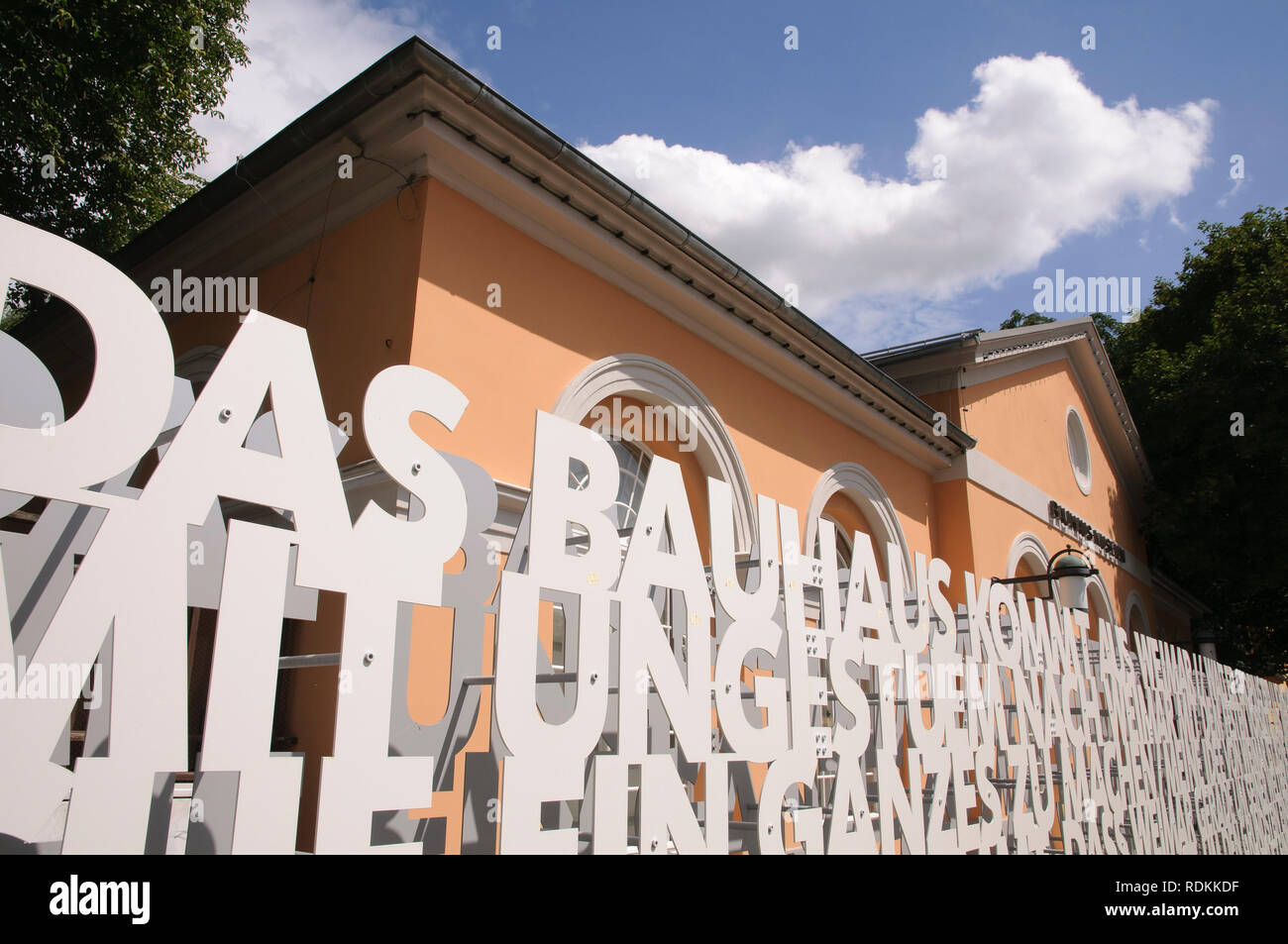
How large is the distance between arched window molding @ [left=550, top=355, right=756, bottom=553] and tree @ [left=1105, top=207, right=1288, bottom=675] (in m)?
12.0

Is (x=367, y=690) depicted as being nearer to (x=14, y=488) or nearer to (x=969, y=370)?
(x=14, y=488)

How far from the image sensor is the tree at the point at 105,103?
8.29 meters

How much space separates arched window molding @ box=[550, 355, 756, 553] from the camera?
588 centimetres

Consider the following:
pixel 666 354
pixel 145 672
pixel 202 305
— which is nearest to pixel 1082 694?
pixel 666 354

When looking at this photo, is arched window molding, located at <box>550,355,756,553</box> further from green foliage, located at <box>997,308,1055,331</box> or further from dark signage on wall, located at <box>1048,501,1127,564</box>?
green foliage, located at <box>997,308,1055,331</box>

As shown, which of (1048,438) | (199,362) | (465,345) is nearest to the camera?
(465,345)

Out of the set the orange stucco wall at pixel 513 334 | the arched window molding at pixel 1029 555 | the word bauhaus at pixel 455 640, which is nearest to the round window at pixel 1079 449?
the arched window molding at pixel 1029 555

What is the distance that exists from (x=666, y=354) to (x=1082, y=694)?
3.82 metres

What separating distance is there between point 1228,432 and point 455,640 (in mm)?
→ 16701

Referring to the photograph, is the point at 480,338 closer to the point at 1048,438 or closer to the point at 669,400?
the point at 669,400

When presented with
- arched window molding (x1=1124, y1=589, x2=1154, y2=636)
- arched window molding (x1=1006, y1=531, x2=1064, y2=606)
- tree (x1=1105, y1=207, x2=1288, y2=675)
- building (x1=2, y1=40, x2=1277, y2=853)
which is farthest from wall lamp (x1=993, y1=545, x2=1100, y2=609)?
tree (x1=1105, y1=207, x2=1288, y2=675)

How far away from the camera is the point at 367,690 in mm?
2148

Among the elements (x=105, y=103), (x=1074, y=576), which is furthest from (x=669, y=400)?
(x=105, y=103)

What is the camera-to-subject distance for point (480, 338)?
522 centimetres
